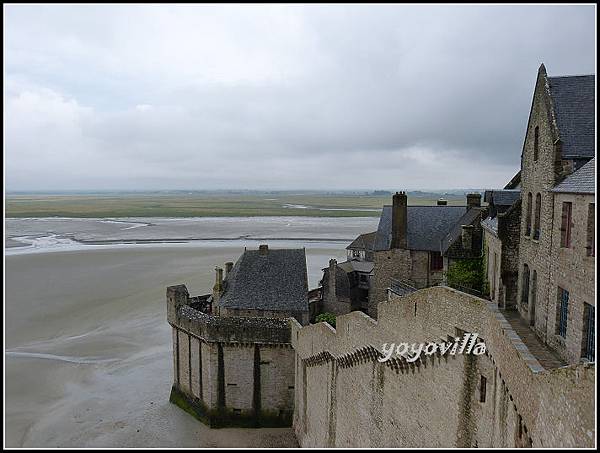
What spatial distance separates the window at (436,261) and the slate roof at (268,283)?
7.15 meters

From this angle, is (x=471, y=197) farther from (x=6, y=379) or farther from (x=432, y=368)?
(x=6, y=379)

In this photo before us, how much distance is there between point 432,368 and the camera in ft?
41.4

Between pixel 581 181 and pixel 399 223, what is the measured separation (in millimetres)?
16345


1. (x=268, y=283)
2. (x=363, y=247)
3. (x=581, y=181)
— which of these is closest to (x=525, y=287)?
(x=581, y=181)

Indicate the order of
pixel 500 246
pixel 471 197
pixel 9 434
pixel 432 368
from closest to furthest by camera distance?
pixel 432 368 < pixel 500 246 < pixel 9 434 < pixel 471 197

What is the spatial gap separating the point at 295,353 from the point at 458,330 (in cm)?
1179

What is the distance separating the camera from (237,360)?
22.5 metres

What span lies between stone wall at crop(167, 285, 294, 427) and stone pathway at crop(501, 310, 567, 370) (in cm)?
1106

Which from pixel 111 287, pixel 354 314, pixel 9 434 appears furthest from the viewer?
pixel 111 287

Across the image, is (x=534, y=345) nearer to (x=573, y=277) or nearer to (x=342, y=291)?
(x=573, y=277)

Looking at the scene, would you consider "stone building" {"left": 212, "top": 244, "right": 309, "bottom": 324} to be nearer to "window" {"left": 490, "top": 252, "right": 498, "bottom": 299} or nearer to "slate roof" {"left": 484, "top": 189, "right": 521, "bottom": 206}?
"window" {"left": 490, "top": 252, "right": 498, "bottom": 299}

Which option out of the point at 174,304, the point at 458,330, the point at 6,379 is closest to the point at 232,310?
the point at 174,304

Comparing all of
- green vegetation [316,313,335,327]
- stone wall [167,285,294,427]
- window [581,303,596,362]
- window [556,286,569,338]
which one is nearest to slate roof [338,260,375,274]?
green vegetation [316,313,335,327]

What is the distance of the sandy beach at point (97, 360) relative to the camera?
71.0ft
